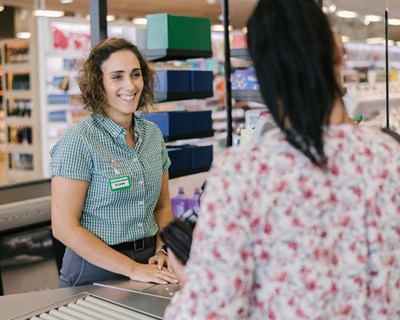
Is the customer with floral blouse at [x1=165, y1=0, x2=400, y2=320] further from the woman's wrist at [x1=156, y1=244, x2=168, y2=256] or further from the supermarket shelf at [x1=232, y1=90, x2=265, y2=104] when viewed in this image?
the supermarket shelf at [x1=232, y1=90, x2=265, y2=104]

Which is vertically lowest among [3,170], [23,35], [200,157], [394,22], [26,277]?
[26,277]

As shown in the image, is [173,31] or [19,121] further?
[19,121]

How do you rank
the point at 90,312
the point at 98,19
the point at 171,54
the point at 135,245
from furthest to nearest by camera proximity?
1. the point at 171,54
2. the point at 98,19
3. the point at 135,245
4. the point at 90,312

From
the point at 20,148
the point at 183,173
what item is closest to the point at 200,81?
the point at 183,173

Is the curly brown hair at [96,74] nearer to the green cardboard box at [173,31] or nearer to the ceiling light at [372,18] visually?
the green cardboard box at [173,31]

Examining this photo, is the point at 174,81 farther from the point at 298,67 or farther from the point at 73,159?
the point at 298,67

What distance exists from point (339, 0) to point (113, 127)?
4364 mm

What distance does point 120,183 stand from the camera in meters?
2.29

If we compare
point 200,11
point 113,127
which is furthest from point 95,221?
point 200,11

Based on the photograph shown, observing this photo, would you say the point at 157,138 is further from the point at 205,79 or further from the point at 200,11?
the point at 200,11

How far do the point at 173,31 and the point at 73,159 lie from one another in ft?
7.61

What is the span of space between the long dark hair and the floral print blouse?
4cm

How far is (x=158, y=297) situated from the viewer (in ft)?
6.35

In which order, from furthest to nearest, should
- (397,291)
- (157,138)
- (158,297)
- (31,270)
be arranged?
1. (31,270)
2. (157,138)
3. (158,297)
4. (397,291)
